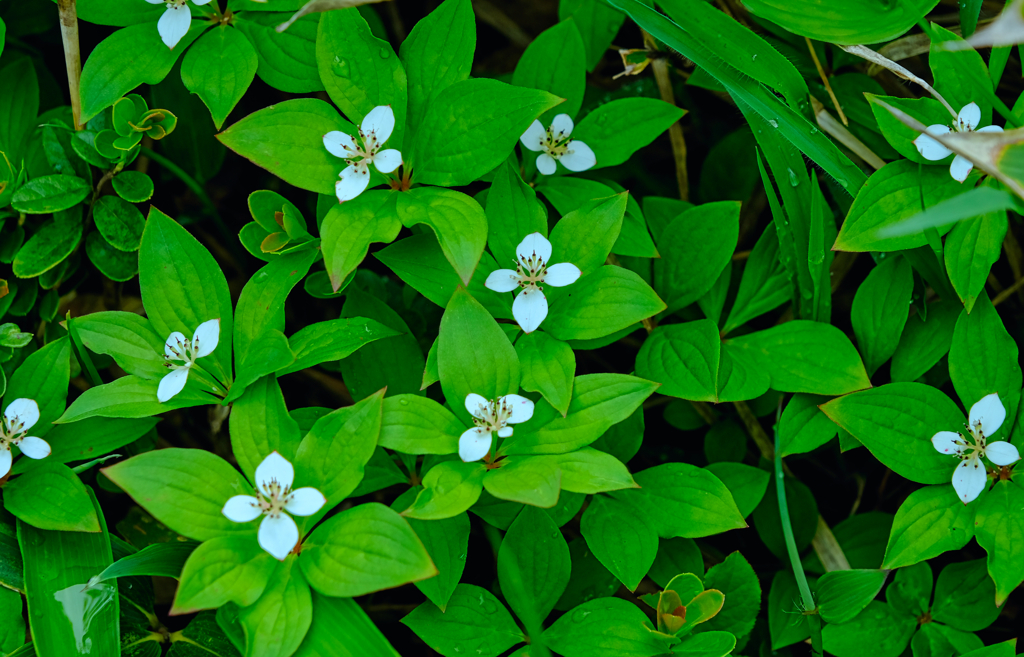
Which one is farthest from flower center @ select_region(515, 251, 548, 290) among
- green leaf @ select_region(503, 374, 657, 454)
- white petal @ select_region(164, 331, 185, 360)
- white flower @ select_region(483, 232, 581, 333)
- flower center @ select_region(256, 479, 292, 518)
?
white petal @ select_region(164, 331, 185, 360)

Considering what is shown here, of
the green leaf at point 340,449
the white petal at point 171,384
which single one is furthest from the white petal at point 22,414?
the green leaf at point 340,449

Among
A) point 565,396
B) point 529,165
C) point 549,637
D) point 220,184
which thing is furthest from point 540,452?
point 220,184

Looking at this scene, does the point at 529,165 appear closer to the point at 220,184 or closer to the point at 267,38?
the point at 267,38

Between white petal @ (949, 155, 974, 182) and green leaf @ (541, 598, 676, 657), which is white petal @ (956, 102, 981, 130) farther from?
green leaf @ (541, 598, 676, 657)

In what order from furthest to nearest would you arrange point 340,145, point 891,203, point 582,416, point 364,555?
point 891,203 → point 340,145 → point 582,416 → point 364,555

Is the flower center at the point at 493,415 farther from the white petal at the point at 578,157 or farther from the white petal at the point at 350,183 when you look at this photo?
the white petal at the point at 578,157

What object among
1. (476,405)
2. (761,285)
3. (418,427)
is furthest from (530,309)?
(761,285)

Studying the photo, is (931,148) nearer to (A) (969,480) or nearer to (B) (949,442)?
(B) (949,442)
